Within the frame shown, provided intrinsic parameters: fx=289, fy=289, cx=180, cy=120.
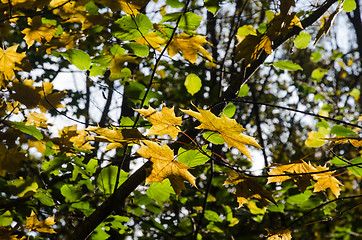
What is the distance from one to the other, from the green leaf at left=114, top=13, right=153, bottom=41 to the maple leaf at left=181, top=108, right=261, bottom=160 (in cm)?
51

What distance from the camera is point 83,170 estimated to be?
164cm

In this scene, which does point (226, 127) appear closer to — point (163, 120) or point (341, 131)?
point (163, 120)

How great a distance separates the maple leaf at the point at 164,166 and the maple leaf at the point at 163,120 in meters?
0.08

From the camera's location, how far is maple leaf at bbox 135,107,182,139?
38.6 inches

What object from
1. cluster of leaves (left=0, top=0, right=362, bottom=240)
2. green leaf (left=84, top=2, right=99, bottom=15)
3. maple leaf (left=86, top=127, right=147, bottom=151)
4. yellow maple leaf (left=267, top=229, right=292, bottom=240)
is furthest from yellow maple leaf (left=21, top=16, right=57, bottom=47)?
yellow maple leaf (left=267, top=229, right=292, bottom=240)

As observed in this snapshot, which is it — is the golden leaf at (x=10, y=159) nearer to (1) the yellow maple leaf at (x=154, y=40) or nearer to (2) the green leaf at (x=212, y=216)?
(1) the yellow maple leaf at (x=154, y=40)

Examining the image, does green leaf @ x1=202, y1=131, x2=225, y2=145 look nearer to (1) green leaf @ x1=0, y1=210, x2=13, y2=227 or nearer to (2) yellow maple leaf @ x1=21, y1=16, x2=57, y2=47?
(2) yellow maple leaf @ x1=21, y1=16, x2=57, y2=47

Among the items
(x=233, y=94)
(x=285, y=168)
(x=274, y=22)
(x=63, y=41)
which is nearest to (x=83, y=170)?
(x=63, y=41)

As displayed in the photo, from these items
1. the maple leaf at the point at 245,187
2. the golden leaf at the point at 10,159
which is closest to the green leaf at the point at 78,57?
the golden leaf at the point at 10,159

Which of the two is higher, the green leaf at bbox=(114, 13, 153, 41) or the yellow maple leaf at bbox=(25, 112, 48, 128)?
the yellow maple leaf at bbox=(25, 112, 48, 128)

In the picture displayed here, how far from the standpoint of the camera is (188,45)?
142cm

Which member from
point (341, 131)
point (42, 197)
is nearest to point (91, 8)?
point (42, 197)

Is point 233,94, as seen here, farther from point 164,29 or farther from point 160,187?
point 160,187

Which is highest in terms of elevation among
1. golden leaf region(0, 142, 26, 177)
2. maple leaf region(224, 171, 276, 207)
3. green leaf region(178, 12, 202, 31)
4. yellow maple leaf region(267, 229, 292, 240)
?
green leaf region(178, 12, 202, 31)
